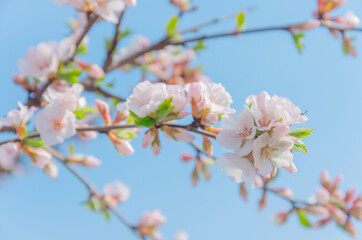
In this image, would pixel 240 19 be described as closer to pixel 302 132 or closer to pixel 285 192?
pixel 285 192

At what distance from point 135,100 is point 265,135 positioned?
0.40m

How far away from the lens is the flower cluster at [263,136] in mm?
868

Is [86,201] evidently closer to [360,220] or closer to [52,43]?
[52,43]

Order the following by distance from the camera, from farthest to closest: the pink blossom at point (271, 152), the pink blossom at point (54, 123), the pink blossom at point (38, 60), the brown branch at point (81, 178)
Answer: the brown branch at point (81, 178) → the pink blossom at point (38, 60) → the pink blossom at point (54, 123) → the pink blossom at point (271, 152)

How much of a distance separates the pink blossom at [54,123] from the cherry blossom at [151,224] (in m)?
1.35

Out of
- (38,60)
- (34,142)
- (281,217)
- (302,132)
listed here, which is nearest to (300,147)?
(302,132)

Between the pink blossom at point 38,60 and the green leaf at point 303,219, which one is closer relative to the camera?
the pink blossom at point 38,60

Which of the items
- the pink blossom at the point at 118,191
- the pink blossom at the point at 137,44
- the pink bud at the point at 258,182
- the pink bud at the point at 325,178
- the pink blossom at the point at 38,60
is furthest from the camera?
the pink blossom at the point at 137,44

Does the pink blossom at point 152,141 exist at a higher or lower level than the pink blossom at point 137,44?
higher

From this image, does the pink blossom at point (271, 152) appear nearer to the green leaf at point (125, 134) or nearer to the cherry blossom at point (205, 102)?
the cherry blossom at point (205, 102)

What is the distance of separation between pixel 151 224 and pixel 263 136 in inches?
67.4

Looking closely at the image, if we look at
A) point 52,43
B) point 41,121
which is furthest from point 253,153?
point 52,43

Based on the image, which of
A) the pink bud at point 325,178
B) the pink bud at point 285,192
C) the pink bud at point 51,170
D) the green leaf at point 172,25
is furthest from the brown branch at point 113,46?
the pink bud at point 325,178

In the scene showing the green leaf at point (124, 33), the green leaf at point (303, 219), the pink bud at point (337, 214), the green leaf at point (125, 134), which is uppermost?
the green leaf at point (124, 33)
